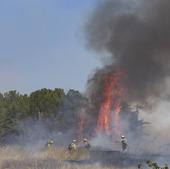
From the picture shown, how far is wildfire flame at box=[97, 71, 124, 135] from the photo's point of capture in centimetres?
3762

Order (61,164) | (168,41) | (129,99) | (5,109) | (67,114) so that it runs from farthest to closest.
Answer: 1. (5,109)
2. (67,114)
3. (129,99)
4. (168,41)
5. (61,164)

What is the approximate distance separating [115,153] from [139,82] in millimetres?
5635

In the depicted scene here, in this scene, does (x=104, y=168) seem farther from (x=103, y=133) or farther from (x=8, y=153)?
(x=103, y=133)

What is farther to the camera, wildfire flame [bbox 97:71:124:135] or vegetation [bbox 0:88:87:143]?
vegetation [bbox 0:88:87:143]

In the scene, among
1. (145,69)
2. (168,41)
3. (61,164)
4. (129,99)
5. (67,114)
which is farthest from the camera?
(67,114)

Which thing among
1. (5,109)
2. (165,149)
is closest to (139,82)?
(165,149)

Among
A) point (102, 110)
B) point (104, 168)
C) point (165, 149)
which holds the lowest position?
point (104, 168)

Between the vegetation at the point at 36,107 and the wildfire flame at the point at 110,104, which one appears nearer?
the wildfire flame at the point at 110,104

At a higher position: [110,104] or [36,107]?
[36,107]

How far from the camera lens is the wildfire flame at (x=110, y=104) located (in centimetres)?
3762

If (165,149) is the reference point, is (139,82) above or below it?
above

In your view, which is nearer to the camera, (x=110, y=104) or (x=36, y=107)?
(x=110, y=104)

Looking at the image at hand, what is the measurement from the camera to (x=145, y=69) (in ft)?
106

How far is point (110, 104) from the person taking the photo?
130ft
